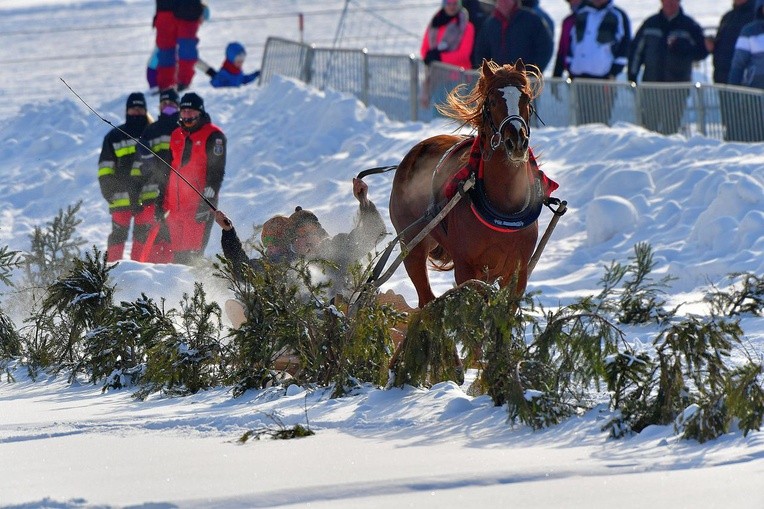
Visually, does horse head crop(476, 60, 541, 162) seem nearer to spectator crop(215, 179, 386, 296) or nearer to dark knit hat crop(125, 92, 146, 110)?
spectator crop(215, 179, 386, 296)

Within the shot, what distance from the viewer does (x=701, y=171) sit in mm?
14047

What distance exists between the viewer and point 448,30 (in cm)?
1814

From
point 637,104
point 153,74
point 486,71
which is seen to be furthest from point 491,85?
point 153,74

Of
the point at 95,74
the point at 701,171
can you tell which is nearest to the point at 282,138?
the point at 701,171

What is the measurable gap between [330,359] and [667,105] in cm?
949

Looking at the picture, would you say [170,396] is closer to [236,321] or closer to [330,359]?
[330,359]

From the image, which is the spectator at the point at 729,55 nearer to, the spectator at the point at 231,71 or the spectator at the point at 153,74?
the spectator at the point at 153,74

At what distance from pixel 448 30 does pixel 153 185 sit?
549 centimetres

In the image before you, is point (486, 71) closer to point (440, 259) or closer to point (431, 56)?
point (440, 259)

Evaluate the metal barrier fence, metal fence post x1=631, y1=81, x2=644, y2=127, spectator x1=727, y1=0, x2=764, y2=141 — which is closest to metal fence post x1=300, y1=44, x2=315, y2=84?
the metal barrier fence

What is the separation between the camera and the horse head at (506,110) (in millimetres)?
7449

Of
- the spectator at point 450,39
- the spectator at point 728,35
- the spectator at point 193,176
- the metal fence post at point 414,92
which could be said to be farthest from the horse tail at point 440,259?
the metal fence post at point 414,92

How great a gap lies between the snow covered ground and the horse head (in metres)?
A: 1.39

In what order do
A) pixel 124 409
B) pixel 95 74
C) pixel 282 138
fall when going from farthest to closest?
pixel 95 74
pixel 282 138
pixel 124 409
